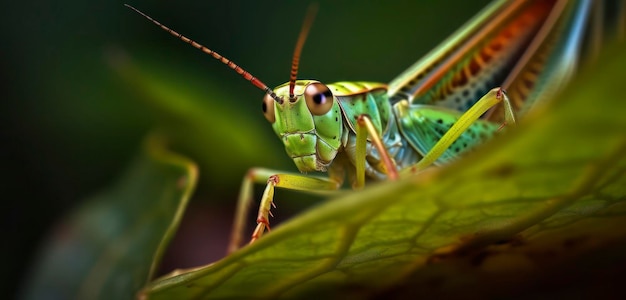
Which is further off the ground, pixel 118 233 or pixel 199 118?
pixel 199 118

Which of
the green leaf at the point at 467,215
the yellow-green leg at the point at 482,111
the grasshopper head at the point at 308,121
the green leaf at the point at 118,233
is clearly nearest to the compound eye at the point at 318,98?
the grasshopper head at the point at 308,121

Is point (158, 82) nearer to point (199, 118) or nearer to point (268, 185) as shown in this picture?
point (199, 118)

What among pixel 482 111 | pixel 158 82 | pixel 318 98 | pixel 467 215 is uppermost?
pixel 158 82

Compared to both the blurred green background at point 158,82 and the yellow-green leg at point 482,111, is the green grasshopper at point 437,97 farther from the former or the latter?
the blurred green background at point 158,82

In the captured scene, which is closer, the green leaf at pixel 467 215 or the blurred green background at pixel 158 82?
the green leaf at pixel 467 215

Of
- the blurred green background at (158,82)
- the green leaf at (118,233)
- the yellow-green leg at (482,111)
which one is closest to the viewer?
the green leaf at (118,233)

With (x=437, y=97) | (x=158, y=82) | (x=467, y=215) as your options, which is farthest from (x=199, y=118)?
(x=467, y=215)

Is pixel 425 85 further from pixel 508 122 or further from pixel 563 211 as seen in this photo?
pixel 563 211
